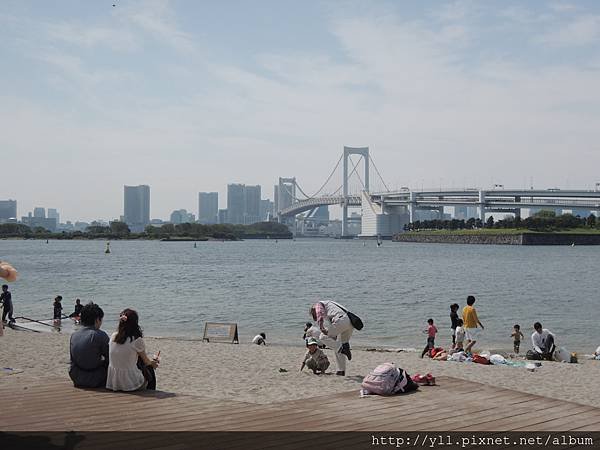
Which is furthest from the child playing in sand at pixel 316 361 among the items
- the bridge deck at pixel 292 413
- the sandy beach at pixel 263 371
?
the bridge deck at pixel 292 413

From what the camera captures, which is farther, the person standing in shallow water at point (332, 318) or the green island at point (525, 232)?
the green island at point (525, 232)

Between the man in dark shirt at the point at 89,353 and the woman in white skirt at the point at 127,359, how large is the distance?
63mm

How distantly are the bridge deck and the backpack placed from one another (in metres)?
0.11

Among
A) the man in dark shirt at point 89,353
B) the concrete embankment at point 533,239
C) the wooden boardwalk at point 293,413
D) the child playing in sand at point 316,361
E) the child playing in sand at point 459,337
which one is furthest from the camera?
the concrete embankment at point 533,239

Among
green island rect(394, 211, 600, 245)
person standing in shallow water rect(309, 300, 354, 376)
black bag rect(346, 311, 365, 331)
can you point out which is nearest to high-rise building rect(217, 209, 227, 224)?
green island rect(394, 211, 600, 245)

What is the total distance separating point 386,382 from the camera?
455 cm

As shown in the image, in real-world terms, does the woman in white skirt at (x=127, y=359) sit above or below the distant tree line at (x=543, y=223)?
below

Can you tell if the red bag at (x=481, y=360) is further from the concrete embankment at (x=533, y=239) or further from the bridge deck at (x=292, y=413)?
the concrete embankment at (x=533, y=239)

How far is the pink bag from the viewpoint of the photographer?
4.53 m

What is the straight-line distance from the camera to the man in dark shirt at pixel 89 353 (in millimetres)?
4646

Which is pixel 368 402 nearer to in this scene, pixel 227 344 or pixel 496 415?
pixel 496 415

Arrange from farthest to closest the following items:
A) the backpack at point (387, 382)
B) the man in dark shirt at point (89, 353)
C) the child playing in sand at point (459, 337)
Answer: the child playing in sand at point (459, 337) → the man in dark shirt at point (89, 353) → the backpack at point (387, 382)

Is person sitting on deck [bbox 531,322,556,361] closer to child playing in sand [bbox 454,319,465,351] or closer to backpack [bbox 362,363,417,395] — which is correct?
child playing in sand [bbox 454,319,465,351]

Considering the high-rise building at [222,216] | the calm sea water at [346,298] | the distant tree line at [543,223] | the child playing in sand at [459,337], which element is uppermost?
the high-rise building at [222,216]
